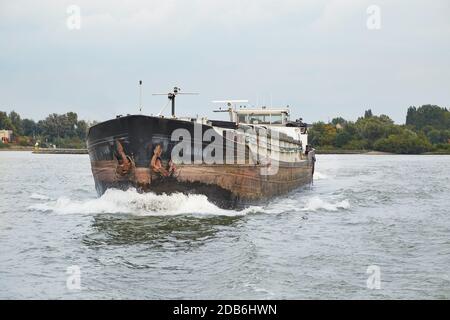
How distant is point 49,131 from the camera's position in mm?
176375

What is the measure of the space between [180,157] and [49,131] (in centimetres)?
16255

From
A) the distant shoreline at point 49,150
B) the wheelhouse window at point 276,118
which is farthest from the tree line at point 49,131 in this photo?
the wheelhouse window at point 276,118

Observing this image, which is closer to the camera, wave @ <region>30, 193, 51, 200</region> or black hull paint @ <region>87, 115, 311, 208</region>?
black hull paint @ <region>87, 115, 311, 208</region>

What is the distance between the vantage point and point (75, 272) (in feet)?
41.9

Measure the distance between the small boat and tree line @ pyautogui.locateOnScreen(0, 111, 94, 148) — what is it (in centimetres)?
14205

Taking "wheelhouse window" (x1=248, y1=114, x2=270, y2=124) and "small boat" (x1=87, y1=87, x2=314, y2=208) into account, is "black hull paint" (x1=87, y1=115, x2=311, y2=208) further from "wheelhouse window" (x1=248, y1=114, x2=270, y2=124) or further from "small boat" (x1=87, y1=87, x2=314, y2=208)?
"wheelhouse window" (x1=248, y1=114, x2=270, y2=124)

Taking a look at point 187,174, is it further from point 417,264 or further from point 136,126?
point 417,264

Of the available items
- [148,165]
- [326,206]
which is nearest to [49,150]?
[326,206]

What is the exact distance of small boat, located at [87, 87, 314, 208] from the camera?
20391 mm

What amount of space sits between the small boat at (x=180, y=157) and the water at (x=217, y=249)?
0.52m

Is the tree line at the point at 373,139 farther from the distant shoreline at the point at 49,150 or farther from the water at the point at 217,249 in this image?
the water at the point at 217,249

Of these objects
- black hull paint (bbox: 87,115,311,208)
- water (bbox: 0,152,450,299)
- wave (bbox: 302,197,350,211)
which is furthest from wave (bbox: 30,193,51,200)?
wave (bbox: 302,197,350,211)

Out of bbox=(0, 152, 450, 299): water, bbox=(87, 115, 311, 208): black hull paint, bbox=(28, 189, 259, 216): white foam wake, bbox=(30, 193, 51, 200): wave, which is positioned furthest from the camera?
bbox=(30, 193, 51, 200): wave

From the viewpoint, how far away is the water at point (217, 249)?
1168 centimetres
